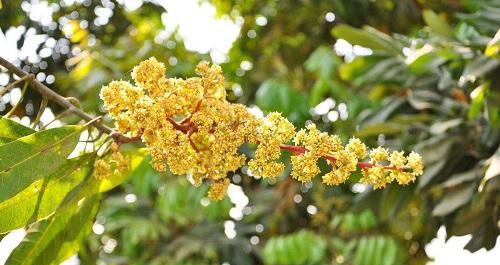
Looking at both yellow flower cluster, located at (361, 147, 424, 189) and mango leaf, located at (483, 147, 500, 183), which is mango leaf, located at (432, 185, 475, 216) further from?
yellow flower cluster, located at (361, 147, 424, 189)

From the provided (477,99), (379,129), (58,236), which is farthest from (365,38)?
(58,236)

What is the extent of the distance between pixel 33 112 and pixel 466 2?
1.29 metres

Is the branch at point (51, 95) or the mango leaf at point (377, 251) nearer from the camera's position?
the branch at point (51, 95)

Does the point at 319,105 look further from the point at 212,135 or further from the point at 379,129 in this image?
the point at 212,135

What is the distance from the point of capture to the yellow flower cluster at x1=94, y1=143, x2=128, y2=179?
96cm

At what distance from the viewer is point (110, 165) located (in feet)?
3.24

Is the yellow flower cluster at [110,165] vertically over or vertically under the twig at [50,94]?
under

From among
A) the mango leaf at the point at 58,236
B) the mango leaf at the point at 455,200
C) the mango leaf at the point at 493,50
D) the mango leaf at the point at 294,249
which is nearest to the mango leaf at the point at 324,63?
the mango leaf at the point at 294,249

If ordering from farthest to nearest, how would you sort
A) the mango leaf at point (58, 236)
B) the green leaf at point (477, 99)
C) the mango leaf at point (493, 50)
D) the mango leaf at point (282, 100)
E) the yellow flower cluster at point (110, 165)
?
the mango leaf at point (282, 100) → the green leaf at point (477, 99) → the mango leaf at point (493, 50) → the mango leaf at point (58, 236) → the yellow flower cluster at point (110, 165)

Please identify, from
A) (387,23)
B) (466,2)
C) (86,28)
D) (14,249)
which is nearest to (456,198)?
(466,2)

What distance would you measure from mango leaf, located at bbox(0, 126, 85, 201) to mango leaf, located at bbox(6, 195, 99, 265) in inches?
6.5

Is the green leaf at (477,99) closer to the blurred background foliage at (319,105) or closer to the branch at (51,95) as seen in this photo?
the blurred background foliage at (319,105)

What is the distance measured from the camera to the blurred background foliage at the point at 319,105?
74.8 inches

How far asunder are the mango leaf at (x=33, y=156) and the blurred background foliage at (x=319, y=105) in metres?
0.22
